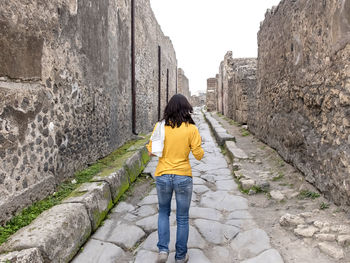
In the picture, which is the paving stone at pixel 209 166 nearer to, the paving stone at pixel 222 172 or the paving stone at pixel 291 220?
the paving stone at pixel 222 172

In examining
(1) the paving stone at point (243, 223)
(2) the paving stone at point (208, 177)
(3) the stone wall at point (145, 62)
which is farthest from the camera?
(3) the stone wall at point (145, 62)

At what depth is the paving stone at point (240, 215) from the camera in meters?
3.05

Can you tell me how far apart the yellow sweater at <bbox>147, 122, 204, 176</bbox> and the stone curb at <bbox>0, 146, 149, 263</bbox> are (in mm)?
822

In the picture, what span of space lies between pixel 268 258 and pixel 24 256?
5.50 feet

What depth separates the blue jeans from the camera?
2193mm

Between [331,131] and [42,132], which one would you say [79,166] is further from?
[331,131]

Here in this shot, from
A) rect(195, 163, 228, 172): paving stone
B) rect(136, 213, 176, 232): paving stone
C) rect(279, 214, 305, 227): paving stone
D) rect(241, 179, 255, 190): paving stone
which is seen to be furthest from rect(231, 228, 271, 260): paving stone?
rect(195, 163, 228, 172): paving stone

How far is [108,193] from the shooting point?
10.6 feet

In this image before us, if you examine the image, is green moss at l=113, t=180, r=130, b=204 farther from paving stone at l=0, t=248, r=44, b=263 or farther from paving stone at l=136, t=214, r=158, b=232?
paving stone at l=0, t=248, r=44, b=263

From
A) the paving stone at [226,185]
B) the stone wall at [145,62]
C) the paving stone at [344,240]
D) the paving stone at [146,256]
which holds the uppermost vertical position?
the stone wall at [145,62]

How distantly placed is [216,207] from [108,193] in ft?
4.08

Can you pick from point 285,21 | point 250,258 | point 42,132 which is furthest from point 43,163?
point 285,21

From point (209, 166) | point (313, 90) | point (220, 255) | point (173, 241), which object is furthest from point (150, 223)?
point (209, 166)

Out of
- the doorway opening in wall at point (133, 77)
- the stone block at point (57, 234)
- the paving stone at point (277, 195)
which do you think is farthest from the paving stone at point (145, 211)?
the doorway opening in wall at point (133, 77)
